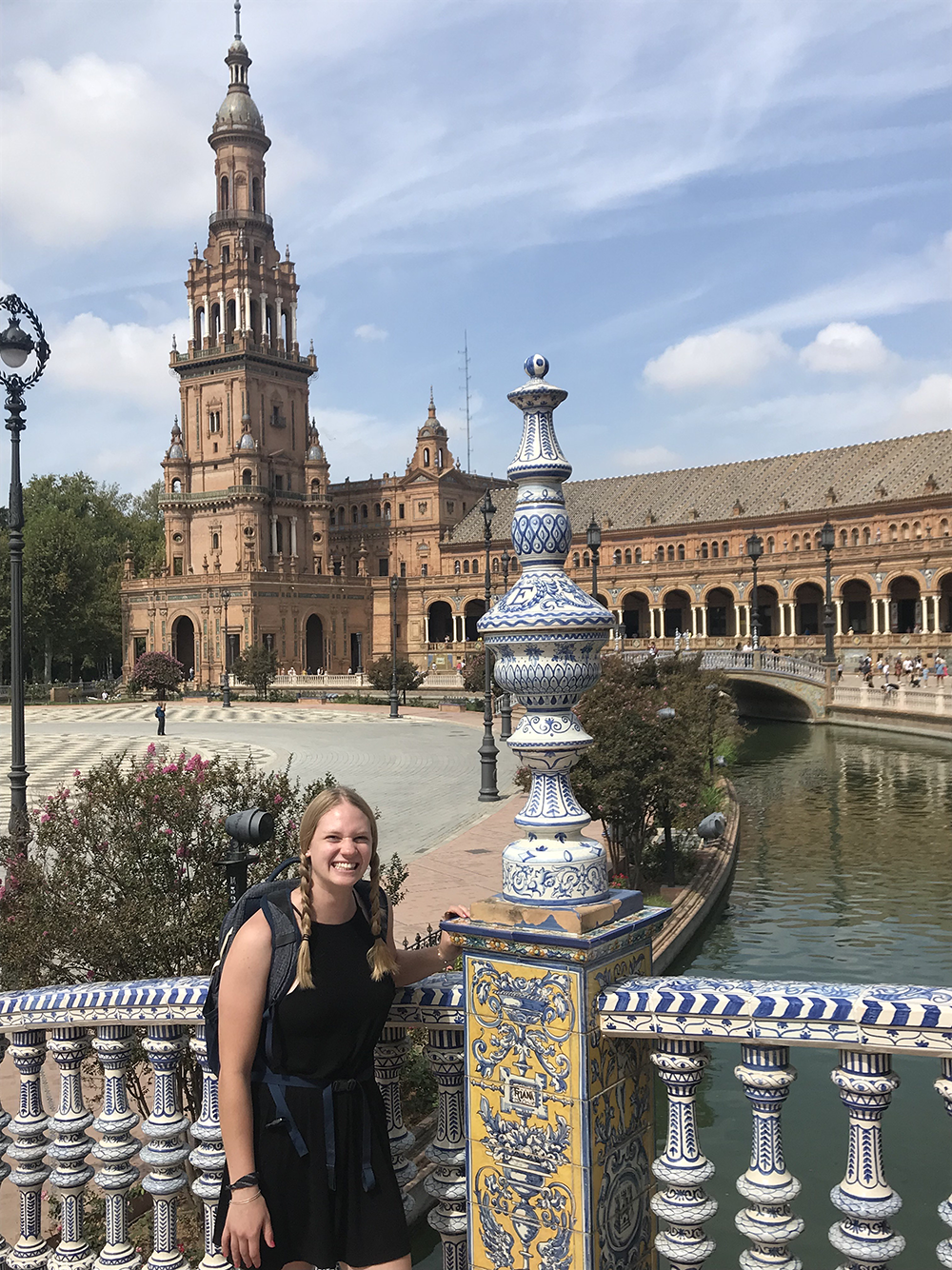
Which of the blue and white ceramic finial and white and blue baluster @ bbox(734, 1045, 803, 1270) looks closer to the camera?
white and blue baluster @ bbox(734, 1045, 803, 1270)

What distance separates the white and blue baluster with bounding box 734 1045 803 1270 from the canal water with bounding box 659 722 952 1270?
4824mm

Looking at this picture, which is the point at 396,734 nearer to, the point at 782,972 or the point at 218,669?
the point at 782,972

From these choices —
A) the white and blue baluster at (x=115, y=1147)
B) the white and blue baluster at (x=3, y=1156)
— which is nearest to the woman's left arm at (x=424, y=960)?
the white and blue baluster at (x=115, y=1147)

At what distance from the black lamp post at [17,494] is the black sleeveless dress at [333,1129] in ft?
24.8

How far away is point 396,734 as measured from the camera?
Result: 115 feet

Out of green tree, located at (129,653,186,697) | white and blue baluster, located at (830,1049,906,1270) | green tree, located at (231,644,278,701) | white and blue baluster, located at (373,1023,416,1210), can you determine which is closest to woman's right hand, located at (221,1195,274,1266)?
white and blue baluster, located at (373,1023,416,1210)

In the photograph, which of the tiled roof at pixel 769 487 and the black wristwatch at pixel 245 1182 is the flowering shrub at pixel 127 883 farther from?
the tiled roof at pixel 769 487

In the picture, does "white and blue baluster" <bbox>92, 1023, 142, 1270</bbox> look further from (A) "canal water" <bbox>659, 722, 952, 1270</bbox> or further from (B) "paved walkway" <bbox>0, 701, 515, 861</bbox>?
(B) "paved walkway" <bbox>0, 701, 515, 861</bbox>

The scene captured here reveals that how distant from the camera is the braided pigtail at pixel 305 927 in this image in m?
2.77

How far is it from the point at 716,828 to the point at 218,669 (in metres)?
56.0

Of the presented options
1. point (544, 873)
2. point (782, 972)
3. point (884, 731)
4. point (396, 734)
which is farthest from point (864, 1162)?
point (884, 731)

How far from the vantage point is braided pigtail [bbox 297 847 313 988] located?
2771mm

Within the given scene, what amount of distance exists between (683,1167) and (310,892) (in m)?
1.27

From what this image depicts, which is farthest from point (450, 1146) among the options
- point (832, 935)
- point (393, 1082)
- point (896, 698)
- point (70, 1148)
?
point (896, 698)
